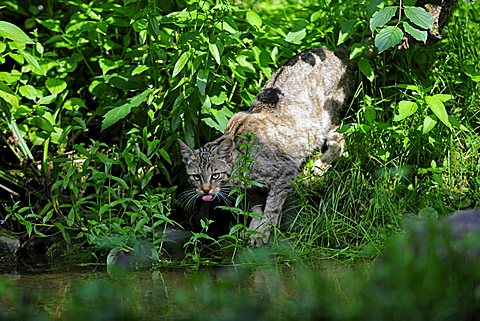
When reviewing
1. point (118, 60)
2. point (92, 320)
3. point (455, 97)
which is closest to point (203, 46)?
point (118, 60)

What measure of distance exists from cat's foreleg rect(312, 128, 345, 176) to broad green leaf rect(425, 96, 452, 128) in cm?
67

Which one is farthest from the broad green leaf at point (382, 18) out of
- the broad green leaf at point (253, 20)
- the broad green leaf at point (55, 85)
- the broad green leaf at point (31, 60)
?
the broad green leaf at point (55, 85)

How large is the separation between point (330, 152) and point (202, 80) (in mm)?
1029

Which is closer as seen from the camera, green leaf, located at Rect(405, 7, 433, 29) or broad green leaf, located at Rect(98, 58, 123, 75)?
green leaf, located at Rect(405, 7, 433, 29)

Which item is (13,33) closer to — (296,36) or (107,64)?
(107,64)

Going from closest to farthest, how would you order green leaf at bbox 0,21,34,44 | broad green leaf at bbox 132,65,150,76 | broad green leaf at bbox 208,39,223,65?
green leaf at bbox 0,21,34,44 < broad green leaf at bbox 208,39,223,65 < broad green leaf at bbox 132,65,150,76

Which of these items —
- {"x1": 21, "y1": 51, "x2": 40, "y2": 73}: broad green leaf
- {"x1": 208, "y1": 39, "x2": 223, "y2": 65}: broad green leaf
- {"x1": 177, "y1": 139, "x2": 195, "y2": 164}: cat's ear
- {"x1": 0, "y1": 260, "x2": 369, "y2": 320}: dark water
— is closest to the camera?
{"x1": 0, "y1": 260, "x2": 369, "y2": 320}: dark water

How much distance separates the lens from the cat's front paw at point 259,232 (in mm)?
4156

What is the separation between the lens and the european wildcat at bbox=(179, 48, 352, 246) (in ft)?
14.4

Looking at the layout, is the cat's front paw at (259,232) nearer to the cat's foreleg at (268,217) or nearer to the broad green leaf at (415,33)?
the cat's foreleg at (268,217)

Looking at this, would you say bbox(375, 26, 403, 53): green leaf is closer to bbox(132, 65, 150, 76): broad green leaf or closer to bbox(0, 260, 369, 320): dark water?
bbox(0, 260, 369, 320): dark water

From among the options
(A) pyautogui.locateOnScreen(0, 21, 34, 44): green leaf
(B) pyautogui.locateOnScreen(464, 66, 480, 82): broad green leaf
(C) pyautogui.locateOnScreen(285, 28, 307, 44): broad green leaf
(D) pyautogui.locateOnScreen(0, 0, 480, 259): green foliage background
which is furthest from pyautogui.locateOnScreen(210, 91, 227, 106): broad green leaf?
(B) pyautogui.locateOnScreen(464, 66, 480, 82): broad green leaf

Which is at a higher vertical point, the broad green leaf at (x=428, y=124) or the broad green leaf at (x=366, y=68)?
the broad green leaf at (x=366, y=68)

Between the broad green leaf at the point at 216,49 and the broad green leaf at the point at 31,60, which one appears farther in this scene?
the broad green leaf at the point at 31,60
